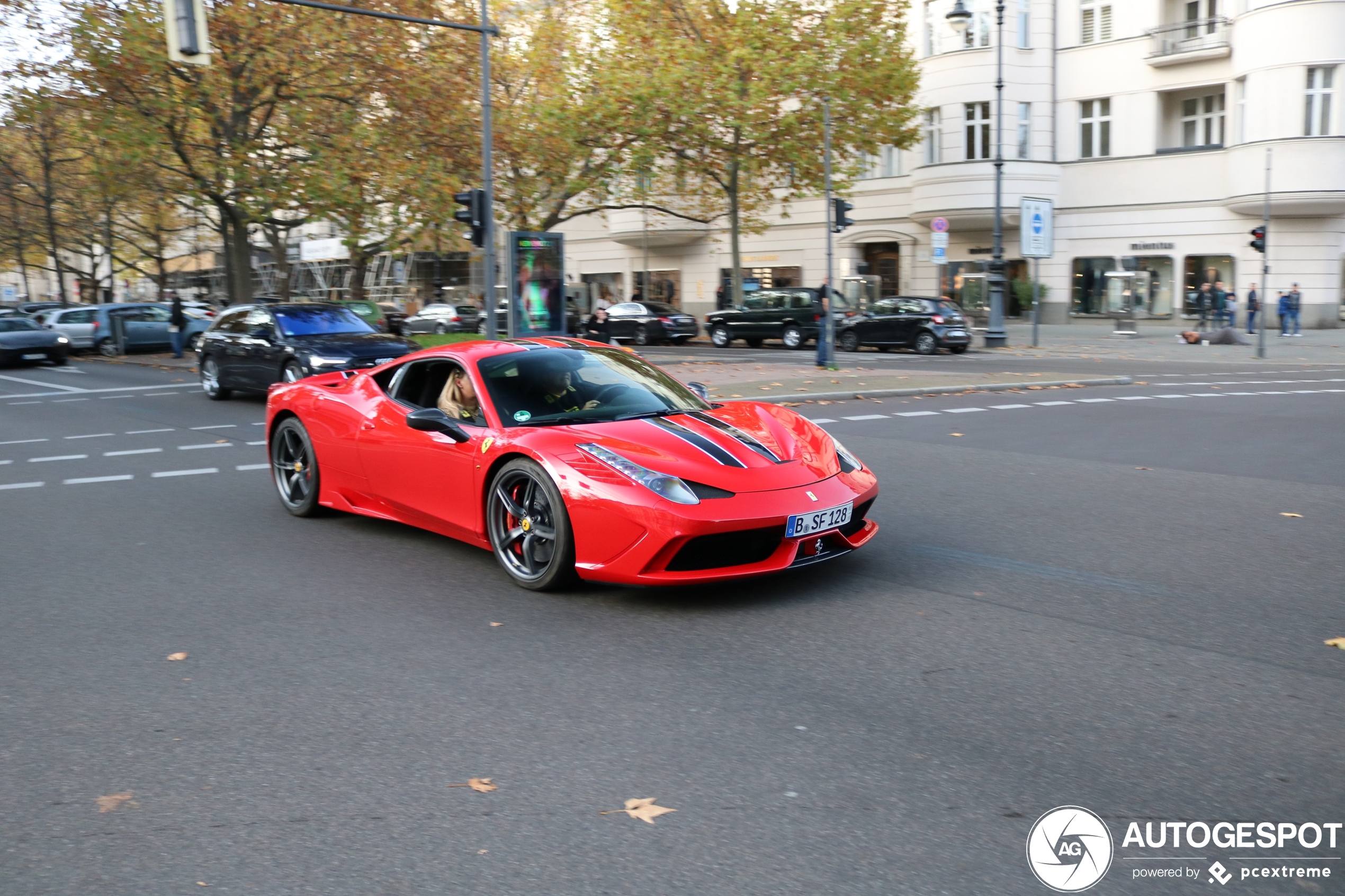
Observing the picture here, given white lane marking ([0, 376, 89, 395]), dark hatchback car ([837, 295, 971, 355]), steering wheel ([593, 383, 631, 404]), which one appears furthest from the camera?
dark hatchback car ([837, 295, 971, 355])

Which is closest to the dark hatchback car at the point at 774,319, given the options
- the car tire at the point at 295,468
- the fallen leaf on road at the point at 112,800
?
the car tire at the point at 295,468

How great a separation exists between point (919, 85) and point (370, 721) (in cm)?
4004

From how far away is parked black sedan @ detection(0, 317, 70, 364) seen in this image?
1117 inches

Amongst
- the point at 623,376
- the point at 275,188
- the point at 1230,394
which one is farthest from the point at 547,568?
the point at 275,188

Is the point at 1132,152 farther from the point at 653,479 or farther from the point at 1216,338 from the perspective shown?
the point at 653,479

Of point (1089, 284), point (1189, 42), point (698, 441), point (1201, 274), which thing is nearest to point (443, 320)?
point (1089, 284)

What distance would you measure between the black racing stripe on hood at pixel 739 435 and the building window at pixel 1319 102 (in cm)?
3451

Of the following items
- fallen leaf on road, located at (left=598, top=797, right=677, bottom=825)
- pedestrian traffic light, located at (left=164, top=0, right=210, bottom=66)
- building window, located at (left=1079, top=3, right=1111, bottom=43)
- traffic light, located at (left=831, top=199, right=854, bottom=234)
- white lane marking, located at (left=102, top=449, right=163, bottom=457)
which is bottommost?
white lane marking, located at (left=102, top=449, right=163, bottom=457)

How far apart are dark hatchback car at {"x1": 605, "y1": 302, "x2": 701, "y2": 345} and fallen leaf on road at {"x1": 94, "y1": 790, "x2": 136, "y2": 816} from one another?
33.3 meters

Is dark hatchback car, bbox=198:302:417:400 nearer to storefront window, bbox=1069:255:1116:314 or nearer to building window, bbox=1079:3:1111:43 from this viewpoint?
storefront window, bbox=1069:255:1116:314

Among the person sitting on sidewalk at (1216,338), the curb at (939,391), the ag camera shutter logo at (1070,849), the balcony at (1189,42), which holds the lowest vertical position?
the person sitting on sidewalk at (1216,338)

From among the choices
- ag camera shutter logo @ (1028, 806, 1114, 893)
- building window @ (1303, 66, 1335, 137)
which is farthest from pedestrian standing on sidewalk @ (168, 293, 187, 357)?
building window @ (1303, 66, 1335, 137)

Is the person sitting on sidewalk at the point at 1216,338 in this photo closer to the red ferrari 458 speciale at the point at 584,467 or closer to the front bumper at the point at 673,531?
the red ferrari 458 speciale at the point at 584,467

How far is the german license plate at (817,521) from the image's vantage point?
577cm
